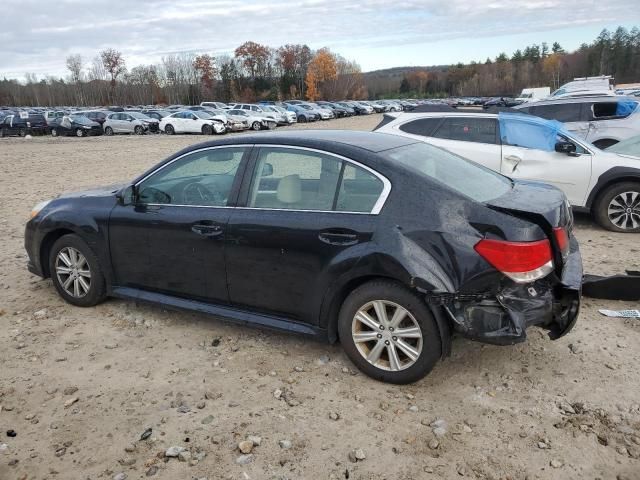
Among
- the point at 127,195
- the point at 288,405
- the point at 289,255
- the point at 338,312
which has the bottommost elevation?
the point at 288,405

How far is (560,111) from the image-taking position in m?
12.3

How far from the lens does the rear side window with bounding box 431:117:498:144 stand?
793 centimetres

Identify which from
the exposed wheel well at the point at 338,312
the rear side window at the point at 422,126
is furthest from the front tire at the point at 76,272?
the rear side window at the point at 422,126

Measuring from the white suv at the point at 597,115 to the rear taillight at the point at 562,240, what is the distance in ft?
28.9

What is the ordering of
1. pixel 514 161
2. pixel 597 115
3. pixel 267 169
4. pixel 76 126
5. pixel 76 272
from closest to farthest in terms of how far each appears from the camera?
pixel 267 169, pixel 76 272, pixel 514 161, pixel 597 115, pixel 76 126

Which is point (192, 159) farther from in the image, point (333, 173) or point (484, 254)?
point (484, 254)

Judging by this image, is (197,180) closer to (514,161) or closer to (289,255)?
(289,255)

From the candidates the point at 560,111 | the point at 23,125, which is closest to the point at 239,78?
the point at 23,125

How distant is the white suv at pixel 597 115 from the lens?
38.5ft

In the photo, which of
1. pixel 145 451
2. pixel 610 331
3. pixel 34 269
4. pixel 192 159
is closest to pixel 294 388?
pixel 145 451

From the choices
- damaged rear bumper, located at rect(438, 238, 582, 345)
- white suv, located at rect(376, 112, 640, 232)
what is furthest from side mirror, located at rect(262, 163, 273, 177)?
white suv, located at rect(376, 112, 640, 232)

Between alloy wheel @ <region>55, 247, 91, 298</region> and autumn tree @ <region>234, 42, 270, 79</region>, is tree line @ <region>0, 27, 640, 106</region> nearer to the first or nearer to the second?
autumn tree @ <region>234, 42, 270, 79</region>

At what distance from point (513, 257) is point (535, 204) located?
566mm

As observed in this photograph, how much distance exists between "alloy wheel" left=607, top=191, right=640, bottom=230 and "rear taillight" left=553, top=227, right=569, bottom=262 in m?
4.28
